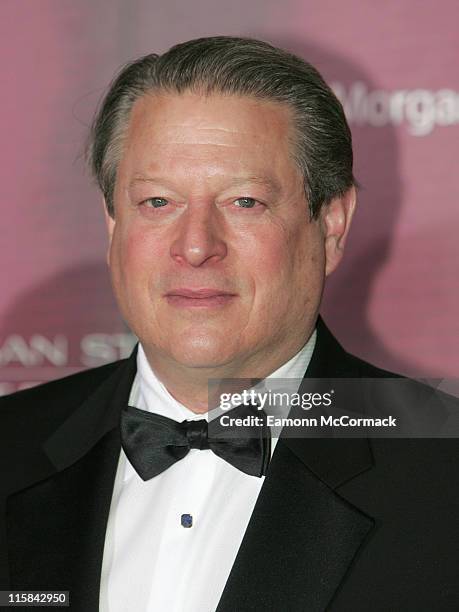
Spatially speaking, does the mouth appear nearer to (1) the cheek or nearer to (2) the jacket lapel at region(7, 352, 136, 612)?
(1) the cheek

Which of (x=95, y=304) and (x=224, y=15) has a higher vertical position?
(x=224, y=15)

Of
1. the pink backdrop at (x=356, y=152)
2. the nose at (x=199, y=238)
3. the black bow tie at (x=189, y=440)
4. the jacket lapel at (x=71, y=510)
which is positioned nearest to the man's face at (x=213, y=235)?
the nose at (x=199, y=238)

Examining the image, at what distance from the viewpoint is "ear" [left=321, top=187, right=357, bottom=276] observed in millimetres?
2379

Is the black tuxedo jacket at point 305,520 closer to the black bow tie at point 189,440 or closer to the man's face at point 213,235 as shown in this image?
the black bow tie at point 189,440

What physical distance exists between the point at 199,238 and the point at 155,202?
14cm

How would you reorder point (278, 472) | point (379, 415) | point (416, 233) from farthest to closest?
point (416, 233), point (379, 415), point (278, 472)

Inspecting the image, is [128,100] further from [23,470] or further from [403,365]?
[403,365]

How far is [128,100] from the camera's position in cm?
234

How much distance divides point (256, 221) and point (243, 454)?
0.41 meters

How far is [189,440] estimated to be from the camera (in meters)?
2.20

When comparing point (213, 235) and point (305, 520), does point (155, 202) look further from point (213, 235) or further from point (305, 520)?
point (305, 520)

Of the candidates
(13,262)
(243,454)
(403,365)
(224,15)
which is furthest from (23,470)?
(224,15)

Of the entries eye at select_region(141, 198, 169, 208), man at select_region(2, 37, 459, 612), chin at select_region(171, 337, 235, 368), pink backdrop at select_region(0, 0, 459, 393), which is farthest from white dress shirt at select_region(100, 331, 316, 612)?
pink backdrop at select_region(0, 0, 459, 393)

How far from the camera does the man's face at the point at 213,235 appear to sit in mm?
2158
